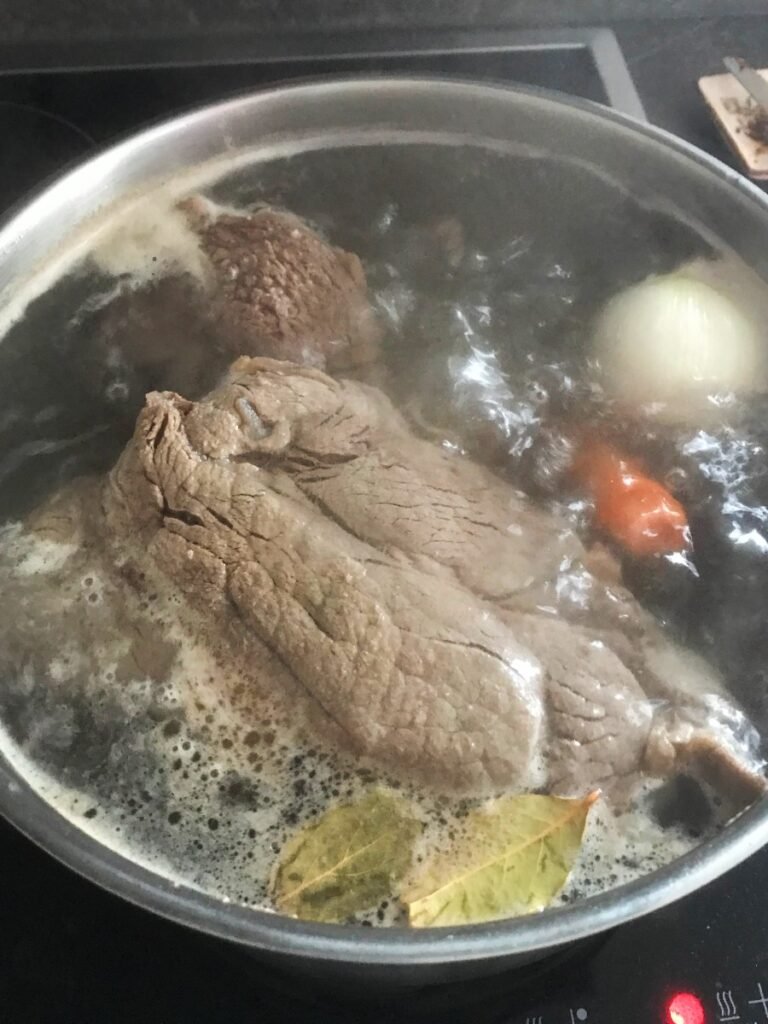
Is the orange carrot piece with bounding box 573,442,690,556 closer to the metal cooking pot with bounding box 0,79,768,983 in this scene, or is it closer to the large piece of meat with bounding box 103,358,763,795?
the large piece of meat with bounding box 103,358,763,795

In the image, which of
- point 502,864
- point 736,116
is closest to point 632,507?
point 502,864

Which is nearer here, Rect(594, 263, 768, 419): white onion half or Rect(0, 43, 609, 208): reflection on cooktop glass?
Rect(594, 263, 768, 419): white onion half

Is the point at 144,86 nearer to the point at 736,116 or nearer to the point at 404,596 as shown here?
the point at 736,116

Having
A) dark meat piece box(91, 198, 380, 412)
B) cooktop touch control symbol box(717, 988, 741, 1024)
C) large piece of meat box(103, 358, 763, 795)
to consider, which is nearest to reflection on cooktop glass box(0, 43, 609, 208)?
dark meat piece box(91, 198, 380, 412)

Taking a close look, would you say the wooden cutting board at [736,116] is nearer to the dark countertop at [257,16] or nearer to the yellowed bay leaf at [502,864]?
the dark countertop at [257,16]

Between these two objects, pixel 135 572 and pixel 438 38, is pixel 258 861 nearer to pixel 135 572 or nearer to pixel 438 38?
pixel 135 572

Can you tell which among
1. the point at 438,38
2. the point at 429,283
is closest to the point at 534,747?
the point at 429,283

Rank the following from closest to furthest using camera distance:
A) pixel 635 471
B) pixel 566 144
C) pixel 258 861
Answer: pixel 258 861 < pixel 635 471 < pixel 566 144
